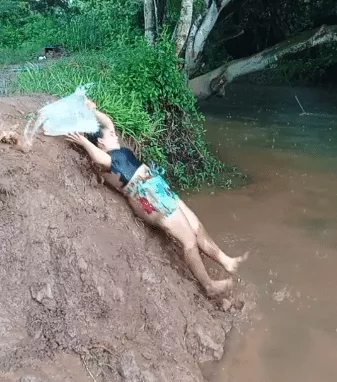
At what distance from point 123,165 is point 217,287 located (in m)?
1.15

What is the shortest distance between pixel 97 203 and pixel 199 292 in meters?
1.01

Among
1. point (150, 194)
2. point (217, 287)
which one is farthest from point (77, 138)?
point (217, 287)

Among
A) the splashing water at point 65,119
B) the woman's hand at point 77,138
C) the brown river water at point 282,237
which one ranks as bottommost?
the brown river water at point 282,237

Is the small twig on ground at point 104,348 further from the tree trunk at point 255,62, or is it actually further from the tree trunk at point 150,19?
the tree trunk at point 255,62

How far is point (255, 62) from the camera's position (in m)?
9.31

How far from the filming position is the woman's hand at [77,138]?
A: 4004 mm

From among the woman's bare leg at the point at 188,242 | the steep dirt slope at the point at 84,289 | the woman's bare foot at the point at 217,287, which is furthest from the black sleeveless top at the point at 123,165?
the woman's bare foot at the point at 217,287

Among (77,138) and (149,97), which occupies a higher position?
(77,138)

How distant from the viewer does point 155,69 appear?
6.31 m

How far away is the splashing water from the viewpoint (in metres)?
4.14

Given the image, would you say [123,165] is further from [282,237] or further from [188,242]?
[282,237]

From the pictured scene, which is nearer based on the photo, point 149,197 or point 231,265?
point 149,197

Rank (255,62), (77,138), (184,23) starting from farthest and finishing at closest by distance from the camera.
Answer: (255,62) → (184,23) → (77,138)

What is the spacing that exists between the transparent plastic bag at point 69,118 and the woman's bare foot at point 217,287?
147cm
